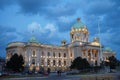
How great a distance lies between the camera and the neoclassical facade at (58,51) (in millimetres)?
130625

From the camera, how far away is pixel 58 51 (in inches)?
5659

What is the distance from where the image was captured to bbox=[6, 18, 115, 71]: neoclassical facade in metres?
131

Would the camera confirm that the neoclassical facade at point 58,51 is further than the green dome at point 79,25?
No

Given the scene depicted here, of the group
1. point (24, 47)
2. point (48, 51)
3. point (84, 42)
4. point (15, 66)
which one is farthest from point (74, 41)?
point (15, 66)

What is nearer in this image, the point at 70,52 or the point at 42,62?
the point at 42,62

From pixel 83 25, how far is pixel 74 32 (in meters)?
7.34

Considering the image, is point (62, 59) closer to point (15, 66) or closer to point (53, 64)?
point (53, 64)

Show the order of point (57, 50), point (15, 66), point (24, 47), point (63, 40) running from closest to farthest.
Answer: point (15, 66) → point (24, 47) → point (57, 50) → point (63, 40)

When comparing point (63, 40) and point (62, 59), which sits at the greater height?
point (63, 40)

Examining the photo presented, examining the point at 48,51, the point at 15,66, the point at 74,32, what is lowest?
the point at 15,66

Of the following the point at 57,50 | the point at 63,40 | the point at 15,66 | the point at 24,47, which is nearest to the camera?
the point at 15,66

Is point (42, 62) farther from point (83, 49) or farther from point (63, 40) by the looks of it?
point (63, 40)

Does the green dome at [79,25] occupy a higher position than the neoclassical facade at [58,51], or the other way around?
the green dome at [79,25]

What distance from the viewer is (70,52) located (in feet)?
477
